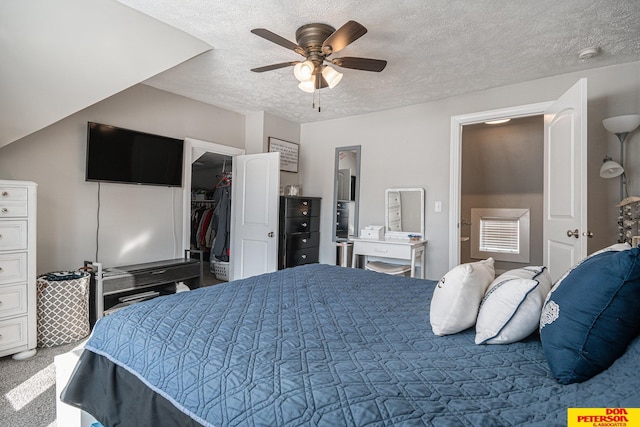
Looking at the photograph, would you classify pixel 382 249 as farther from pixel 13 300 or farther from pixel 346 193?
pixel 13 300

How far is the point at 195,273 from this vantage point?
347 cm

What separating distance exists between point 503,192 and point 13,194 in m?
5.56

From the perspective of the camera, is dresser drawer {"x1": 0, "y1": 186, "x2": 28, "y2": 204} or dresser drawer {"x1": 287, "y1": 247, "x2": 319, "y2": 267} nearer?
dresser drawer {"x1": 0, "y1": 186, "x2": 28, "y2": 204}

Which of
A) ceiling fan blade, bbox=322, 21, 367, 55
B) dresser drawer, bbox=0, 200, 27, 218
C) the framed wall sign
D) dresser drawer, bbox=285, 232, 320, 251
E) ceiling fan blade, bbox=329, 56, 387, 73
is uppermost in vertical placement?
ceiling fan blade, bbox=322, 21, 367, 55

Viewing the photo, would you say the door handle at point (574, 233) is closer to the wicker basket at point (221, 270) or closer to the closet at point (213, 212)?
the closet at point (213, 212)

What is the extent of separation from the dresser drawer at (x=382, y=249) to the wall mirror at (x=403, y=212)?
13.5 inches

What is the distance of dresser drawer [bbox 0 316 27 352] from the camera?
220 cm

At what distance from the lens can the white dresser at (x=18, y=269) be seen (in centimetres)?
221

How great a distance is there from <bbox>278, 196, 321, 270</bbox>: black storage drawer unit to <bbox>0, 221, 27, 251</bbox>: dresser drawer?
2.35 m

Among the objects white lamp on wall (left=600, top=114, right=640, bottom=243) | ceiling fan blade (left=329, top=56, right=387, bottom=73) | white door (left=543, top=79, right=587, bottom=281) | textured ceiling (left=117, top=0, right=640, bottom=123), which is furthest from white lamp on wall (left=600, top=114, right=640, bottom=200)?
ceiling fan blade (left=329, top=56, right=387, bottom=73)

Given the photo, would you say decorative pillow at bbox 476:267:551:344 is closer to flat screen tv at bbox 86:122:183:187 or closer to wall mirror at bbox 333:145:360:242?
wall mirror at bbox 333:145:360:242

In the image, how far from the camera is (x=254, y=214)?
4016 mm

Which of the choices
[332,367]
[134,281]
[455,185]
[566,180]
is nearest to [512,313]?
[332,367]

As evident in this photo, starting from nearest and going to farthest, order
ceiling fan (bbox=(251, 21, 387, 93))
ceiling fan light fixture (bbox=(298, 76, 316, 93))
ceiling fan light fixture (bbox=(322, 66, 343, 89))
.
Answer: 1. ceiling fan (bbox=(251, 21, 387, 93))
2. ceiling fan light fixture (bbox=(322, 66, 343, 89))
3. ceiling fan light fixture (bbox=(298, 76, 316, 93))
